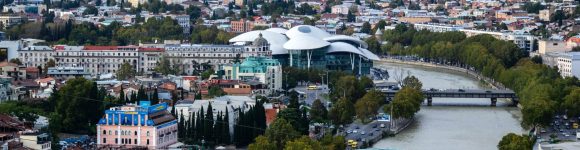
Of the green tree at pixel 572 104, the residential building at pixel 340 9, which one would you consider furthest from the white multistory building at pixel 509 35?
the green tree at pixel 572 104

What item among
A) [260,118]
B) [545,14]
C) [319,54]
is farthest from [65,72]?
[545,14]

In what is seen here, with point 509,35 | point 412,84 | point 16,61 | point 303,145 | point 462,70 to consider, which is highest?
point 303,145

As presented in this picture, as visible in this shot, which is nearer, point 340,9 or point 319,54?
point 319,54

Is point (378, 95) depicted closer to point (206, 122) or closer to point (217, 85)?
point (217, 85)

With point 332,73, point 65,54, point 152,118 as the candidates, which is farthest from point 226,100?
point 65,54

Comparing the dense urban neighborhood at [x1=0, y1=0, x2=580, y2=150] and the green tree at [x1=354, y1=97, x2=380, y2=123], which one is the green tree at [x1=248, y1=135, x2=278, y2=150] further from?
the green tree at [x1=354, y1=97, x2=380, y2=123]

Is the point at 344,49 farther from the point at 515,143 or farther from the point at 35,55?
the point at 515,143
